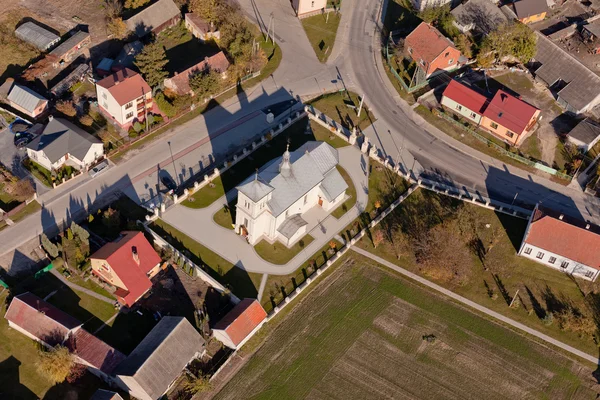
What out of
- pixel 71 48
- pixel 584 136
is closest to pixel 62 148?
pixel 71 48

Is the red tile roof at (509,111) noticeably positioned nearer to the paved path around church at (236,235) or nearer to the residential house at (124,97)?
the paved path around church at (236,235)

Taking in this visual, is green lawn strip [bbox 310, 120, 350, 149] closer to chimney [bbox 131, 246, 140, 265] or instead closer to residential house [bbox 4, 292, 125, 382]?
chimney [bbox 131, 246, 140, 265]

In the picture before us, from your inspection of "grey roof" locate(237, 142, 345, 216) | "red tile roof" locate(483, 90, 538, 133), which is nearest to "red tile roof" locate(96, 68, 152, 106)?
"grey roof" locate(237, 142, 345, 216)

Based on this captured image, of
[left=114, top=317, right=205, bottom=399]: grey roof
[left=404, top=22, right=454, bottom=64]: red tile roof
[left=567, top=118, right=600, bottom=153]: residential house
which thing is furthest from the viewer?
[left=404, top=22, right=454, bottom=64]: red tile roof

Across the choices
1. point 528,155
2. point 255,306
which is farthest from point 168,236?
point 528,155

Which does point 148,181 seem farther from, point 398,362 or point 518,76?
point 518,76

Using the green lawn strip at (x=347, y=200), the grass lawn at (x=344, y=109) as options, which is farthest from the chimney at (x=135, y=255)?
the grass lawn at (x=344, y=109)
